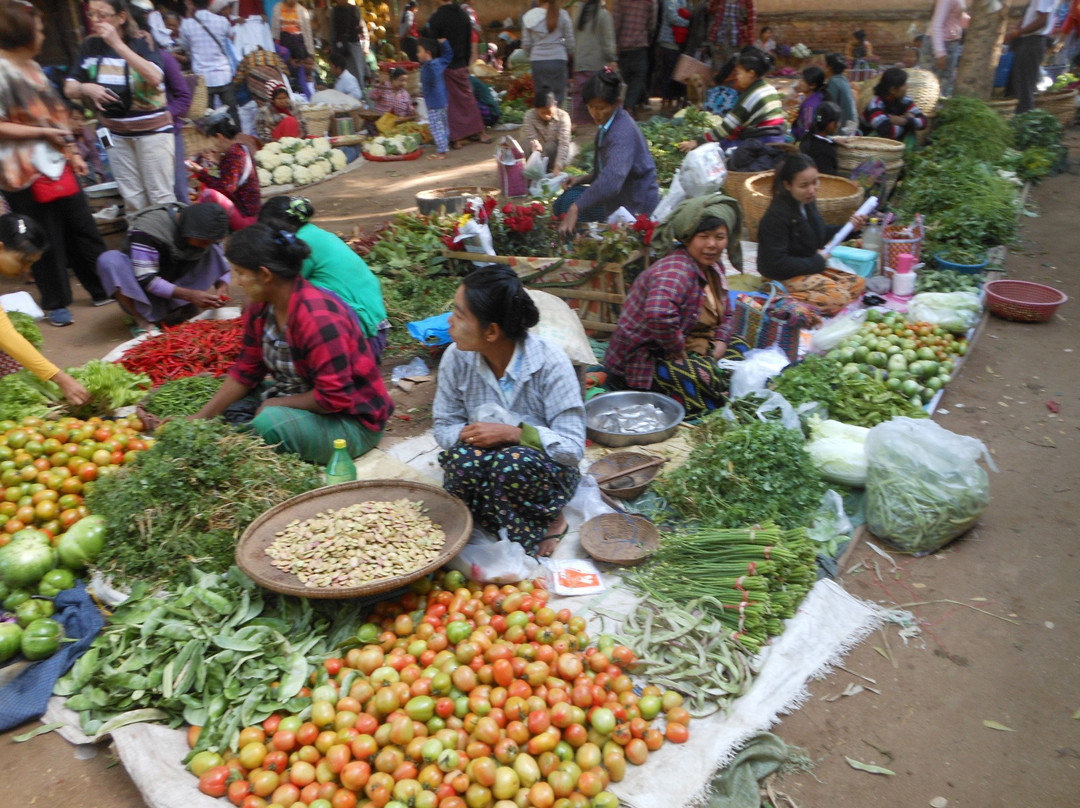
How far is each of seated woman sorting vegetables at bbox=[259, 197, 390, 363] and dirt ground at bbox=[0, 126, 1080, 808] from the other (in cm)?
66

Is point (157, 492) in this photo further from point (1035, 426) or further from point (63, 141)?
point (1035, 426)

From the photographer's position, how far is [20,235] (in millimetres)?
3984

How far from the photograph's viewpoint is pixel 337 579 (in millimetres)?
2477

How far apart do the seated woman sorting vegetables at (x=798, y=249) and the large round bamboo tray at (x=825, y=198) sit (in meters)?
0.70

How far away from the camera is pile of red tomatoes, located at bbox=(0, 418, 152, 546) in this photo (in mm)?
3035

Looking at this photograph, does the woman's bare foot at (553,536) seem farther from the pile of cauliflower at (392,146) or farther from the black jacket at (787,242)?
the pile of cauliflower at (392,146)

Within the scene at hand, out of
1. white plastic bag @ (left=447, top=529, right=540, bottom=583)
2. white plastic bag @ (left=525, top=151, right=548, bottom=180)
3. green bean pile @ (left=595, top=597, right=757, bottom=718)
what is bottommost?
green bean pile @ (left=595, top=597, right=757, bottom=718)

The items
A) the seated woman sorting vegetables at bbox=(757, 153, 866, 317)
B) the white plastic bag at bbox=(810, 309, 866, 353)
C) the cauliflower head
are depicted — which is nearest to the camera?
the white plastic bag at bbox=(810, 309, 866, 353)

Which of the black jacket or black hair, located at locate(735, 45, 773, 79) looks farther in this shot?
black hair, located at locate(735, 45, 773, 79)

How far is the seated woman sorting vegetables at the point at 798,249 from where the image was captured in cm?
475

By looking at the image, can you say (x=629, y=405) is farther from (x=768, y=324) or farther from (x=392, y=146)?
(x=392, y=146)

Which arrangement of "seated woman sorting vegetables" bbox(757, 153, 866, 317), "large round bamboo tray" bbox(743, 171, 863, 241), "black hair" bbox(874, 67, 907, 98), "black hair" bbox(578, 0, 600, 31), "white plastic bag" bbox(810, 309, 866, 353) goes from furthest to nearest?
"black hair" bbox(578, 0, 600, 31)
"black hair" bbox(874, 67, 907, 98)
"large round bamboo tray" bbox(743, 171, 863, 241)
"seated woman sorting vegetables" bbox(757, 153, 866, 317)
"white plastic bag" bbox(810, 309, 866, 353)

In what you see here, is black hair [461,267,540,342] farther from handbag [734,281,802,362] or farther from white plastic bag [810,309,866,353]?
white plastic bag [810,309,866,353]

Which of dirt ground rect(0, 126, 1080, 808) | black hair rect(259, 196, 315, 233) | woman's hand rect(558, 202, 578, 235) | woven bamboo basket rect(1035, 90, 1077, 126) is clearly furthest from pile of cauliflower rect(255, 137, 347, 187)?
woven bamboo basket rect(1035, 90, 1077, 126)
